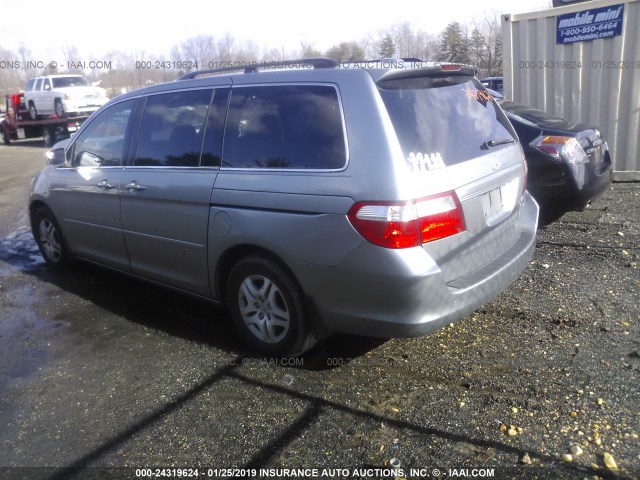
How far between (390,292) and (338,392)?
30.0 inches

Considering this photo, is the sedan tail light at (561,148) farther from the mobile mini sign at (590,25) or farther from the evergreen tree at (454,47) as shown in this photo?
the evergreen tree at (454,47)

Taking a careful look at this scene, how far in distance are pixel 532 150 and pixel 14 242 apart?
6.56m

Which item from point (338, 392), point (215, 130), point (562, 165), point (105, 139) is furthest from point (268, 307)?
point (562, 165)

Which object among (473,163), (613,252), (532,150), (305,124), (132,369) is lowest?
(613,252)

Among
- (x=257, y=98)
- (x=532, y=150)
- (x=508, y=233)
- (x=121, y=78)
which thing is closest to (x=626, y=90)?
(x=532, y=150)

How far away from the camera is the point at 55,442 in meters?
3.12

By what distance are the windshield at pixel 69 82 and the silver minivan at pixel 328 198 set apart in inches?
848

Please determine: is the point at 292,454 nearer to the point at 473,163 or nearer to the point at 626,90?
the point at 473,163

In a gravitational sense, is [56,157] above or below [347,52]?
below

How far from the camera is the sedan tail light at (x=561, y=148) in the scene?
6082 mm

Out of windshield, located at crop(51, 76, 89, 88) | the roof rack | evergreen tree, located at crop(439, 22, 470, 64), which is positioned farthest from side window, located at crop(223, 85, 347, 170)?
windshield, located at crop(51, 76, 89, 88)

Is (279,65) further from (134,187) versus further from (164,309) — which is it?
(164,309)

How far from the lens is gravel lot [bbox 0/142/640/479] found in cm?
284

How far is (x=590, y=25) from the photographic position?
8.34 m
